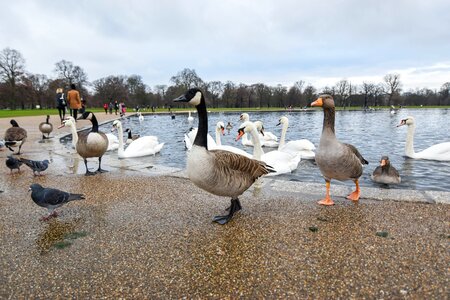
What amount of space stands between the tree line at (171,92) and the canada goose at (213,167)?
49208 millimetres

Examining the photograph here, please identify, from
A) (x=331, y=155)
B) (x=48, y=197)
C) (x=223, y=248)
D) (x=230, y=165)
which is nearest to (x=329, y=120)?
(x=331, y=155)

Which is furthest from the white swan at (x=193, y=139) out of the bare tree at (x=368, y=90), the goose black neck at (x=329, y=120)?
the bare tree at (x=368, y=90)

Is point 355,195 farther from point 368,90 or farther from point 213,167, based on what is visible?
point 368,90

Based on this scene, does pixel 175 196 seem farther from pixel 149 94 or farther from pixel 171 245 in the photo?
pixel 149 94

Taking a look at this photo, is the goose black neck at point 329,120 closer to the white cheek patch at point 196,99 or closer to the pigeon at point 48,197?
the white cheek patch at point 196,99

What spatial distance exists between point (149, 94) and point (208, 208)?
83089 mm

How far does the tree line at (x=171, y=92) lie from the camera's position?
62653mm

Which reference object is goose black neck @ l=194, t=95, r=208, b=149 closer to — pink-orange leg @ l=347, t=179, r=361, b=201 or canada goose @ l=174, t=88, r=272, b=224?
canada goose @ l=174, t=88, r=272, b=224

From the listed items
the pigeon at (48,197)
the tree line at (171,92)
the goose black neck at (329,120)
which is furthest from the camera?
the tree line at (171,92)

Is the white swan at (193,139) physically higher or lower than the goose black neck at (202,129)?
lower

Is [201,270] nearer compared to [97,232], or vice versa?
[201,270]

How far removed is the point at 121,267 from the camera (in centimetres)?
295

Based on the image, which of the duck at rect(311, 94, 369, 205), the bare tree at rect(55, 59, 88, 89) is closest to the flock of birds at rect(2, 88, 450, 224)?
the duck at rect(311, 94, 369, 205)

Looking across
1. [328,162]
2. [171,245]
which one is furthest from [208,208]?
[328,162]
